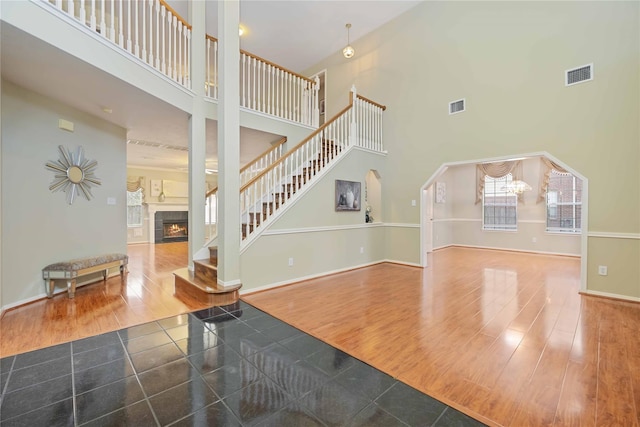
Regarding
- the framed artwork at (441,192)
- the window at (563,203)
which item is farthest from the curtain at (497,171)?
the framed artwork at (441,192)

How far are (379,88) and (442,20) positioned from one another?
1731 mm

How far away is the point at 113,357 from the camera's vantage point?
2.31 m

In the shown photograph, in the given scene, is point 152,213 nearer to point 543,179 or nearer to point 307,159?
point 307,159

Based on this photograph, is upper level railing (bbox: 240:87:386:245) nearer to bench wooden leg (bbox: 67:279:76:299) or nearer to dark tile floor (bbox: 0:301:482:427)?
dark tile floor (bbox: 0:301:482:427)

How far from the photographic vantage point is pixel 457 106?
17.3 ft

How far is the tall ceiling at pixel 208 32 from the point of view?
9.20ft

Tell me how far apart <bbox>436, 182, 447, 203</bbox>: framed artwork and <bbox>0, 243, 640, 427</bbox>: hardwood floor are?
12.8ft

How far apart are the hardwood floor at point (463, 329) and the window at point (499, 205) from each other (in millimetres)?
3408

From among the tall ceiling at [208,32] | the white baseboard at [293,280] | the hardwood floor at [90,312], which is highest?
the tall ceiling at [208,32]

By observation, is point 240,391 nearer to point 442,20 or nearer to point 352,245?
point 352,245

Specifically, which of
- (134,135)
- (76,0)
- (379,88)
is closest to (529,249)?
(379,88)

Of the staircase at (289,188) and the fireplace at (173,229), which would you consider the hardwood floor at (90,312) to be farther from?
the fireplace at (173,229)

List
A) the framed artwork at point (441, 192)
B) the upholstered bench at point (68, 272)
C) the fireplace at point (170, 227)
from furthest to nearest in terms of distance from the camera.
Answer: the fireplace at point (170, 227) < the framed artwork at point (441, 192) < the upholstered bench at point (68, 272)

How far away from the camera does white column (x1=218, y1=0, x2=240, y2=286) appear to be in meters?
3.62
